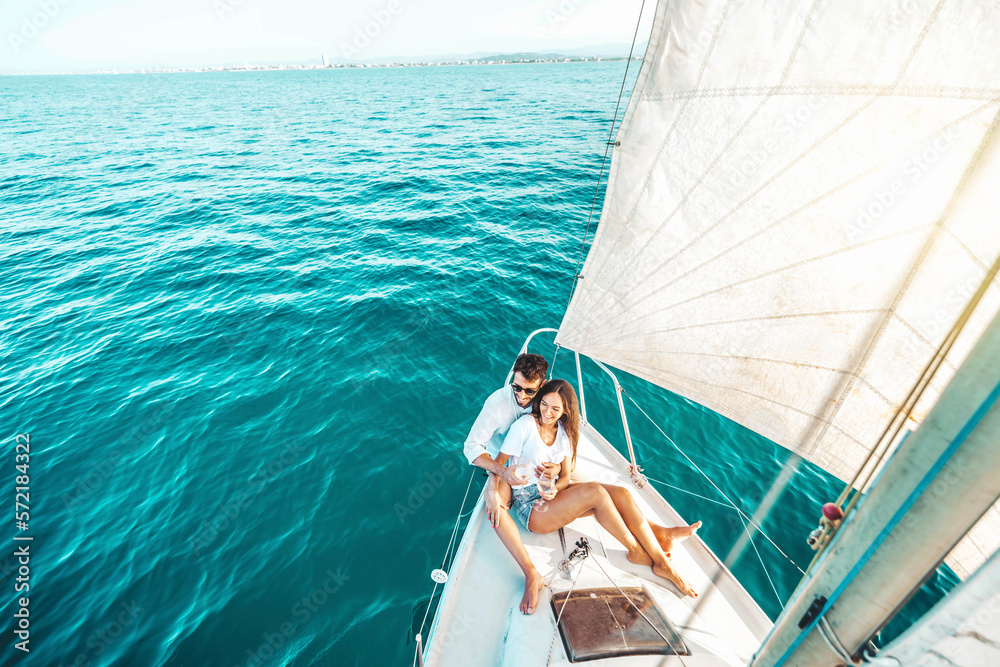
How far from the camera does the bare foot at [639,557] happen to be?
12.6ft

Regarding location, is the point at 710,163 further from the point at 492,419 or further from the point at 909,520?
the point at 492,419

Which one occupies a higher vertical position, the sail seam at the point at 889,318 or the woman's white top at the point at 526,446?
the sail seam at the point at 889,318

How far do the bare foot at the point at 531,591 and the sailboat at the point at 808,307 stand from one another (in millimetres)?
85

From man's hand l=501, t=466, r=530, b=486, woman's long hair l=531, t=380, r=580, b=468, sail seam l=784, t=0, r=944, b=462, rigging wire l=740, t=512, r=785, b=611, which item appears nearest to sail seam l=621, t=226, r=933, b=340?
sail seam l=784, t=0, r=944, b=462

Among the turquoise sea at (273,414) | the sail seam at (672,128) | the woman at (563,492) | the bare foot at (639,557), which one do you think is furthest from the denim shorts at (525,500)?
the sail seam at (672,128)

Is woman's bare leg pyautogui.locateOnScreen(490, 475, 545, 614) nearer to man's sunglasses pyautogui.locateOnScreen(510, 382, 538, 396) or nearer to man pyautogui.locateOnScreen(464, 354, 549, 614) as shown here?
man pyautogui.locateOnScreen(464, 354, 549, 614)

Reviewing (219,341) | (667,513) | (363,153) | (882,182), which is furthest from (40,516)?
(363,153)

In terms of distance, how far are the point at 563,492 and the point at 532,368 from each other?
4.39ft

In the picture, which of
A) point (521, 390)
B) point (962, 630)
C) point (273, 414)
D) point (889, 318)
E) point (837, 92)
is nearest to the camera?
point (962, 630)

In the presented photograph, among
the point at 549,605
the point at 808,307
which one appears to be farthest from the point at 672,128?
the point at 549,605

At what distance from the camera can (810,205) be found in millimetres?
2879

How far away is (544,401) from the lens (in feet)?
12.4

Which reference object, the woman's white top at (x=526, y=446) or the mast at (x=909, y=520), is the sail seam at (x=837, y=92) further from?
the woman's white top at (x=526, y=446)

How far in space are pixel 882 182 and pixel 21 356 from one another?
14815 millimetres
